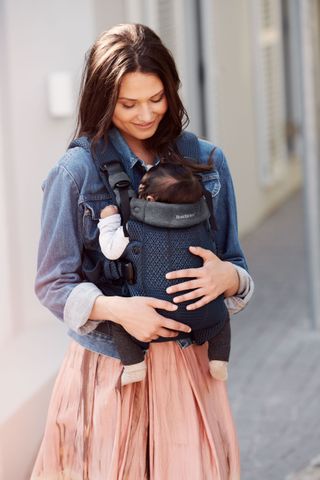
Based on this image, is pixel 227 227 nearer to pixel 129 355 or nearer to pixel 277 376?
pixel 129 355

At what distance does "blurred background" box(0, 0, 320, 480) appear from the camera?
486cm

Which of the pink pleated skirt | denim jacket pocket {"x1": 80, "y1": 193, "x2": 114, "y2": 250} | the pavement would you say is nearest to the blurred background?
the pavement

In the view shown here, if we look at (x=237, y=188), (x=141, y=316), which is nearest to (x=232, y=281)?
(x=141, y=316)

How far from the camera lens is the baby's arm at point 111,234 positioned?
9.67ft

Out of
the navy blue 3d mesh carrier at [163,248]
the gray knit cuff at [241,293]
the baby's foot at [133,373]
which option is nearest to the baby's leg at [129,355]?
the baby's foot at [133,373]

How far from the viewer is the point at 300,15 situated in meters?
7.16

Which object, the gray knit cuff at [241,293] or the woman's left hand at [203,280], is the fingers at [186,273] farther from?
the gray knit cuff at [241,293]

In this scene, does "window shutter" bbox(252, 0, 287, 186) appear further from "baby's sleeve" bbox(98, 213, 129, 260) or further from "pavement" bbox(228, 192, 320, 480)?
"baby's sleeve" bbox(98, 213, 129, 260)

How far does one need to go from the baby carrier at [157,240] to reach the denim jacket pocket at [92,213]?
4 cm

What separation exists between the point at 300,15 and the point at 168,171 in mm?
4442

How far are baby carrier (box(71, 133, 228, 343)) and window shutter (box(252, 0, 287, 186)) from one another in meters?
8.03

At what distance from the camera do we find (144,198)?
2.96m

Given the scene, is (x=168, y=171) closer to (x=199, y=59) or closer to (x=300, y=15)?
(x=300, y=15)

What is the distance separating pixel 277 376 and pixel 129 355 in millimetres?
3503
